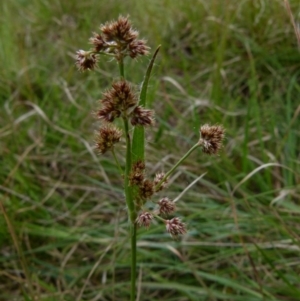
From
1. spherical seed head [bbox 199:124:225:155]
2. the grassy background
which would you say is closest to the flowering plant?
spherical seed head [bbox 199:124:225:155]

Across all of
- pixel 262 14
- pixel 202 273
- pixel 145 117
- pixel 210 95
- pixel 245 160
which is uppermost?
pixel 262 14

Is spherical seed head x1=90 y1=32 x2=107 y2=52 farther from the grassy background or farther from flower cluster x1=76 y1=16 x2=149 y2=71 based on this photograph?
the grassy background

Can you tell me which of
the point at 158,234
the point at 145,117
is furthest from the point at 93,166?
the point at 145,117

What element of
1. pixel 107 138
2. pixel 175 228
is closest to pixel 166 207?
pixel 175 228

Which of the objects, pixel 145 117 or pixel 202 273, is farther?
pixel 202 273

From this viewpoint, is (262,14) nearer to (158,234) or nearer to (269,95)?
(269,95)

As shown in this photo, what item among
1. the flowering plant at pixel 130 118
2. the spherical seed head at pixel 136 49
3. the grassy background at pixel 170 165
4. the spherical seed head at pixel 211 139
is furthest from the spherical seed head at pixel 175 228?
the grassy background at pixel 170 165
